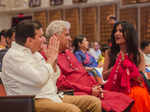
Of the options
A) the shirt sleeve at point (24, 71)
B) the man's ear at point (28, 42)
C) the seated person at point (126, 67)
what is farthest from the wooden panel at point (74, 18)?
the shirt sleeve at point (24, 71)

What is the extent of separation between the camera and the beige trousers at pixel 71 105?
9.31ft

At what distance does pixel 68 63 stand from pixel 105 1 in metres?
9.75

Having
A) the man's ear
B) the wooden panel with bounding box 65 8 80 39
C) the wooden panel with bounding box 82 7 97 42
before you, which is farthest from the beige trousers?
the wooden panel with bounding box 65 8 80 39

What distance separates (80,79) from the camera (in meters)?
3.79

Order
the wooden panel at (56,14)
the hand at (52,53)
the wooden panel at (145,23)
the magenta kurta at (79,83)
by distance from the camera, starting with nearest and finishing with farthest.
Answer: the hand at (52,53) < the magenta kurta at (79,83) < the wooden panel at (145,23) < the wooden panel at (56,14)

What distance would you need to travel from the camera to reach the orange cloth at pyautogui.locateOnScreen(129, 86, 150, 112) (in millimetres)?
3562

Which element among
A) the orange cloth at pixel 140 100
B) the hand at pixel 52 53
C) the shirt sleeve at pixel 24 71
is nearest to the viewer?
the shirt sleeve at pixel 24 71

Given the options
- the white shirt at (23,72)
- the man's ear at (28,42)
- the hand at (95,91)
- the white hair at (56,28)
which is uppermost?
the white hair at (56,28)

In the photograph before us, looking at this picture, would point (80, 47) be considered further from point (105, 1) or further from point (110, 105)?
point (105, 1)

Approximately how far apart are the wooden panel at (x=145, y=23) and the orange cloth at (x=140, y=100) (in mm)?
8588

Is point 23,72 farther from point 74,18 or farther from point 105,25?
point 74,18

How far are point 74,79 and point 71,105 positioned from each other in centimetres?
89

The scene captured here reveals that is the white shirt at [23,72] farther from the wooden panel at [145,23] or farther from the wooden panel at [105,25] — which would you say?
the wooden panel at [105,25]

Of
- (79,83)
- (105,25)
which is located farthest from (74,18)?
(79,83)
